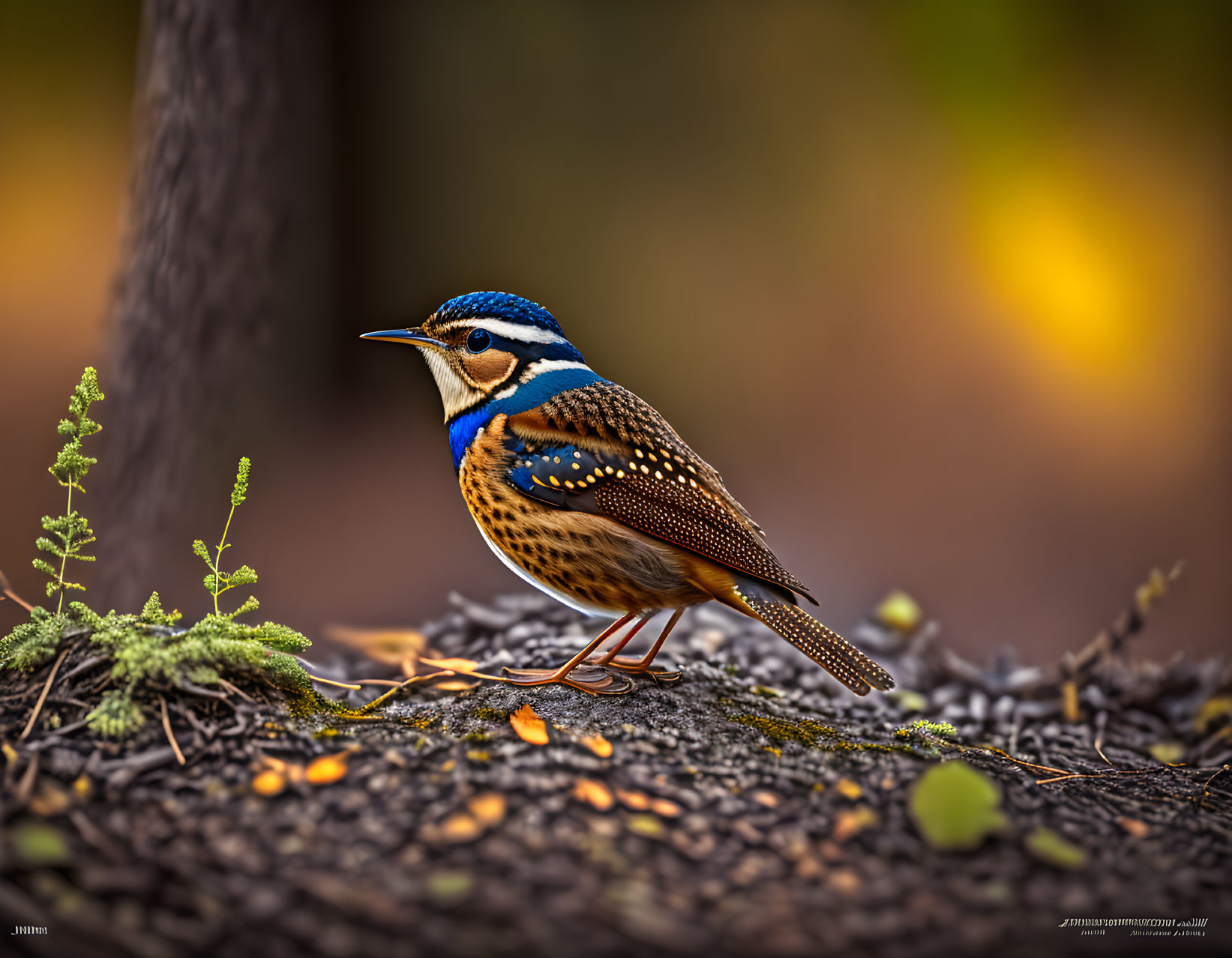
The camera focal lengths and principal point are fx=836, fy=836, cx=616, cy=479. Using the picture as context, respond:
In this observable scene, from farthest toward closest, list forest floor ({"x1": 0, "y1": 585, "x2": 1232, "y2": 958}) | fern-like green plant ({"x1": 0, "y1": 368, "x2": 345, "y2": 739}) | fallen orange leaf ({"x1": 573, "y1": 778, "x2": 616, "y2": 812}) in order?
1. fern-like green plant ({"x1": 0, "y1": 368, "x2": 345, "y2": 739})
2. fallen orange leaf ({"x1": 573, "y1": 778, "x2": 616, "y2": 812})
3. forest floor ({"x1": 0, "y1": 585, "x2": 1232, "y2": 958})

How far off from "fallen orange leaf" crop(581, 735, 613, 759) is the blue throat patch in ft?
4.55

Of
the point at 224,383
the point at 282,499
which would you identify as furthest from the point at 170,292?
the point at 282,499

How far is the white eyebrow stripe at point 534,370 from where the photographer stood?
3811mm

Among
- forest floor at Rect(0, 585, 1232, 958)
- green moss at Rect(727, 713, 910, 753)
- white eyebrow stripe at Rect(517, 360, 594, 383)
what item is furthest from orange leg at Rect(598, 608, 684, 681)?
white eyebrow stripe at Rect(517, 360, 594, 383)

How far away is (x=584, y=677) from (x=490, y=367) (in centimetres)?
148

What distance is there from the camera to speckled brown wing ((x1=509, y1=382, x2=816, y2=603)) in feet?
11.0

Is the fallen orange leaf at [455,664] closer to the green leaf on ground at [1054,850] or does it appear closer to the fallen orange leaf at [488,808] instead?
the fallen orange leaf at [488,808]

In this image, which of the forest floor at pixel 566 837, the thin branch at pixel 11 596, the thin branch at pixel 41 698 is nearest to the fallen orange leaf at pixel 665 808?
the forest floor at pixel 566 837

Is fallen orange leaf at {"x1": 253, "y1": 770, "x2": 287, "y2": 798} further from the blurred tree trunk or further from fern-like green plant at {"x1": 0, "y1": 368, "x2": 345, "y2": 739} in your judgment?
the blurred tree trunk

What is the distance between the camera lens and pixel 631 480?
340 centimetres

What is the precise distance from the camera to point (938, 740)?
3.56 meters

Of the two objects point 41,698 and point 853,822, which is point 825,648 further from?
point 41,698

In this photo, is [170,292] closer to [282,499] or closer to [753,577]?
[282,499]

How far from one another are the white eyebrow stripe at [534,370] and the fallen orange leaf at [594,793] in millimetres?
1779
